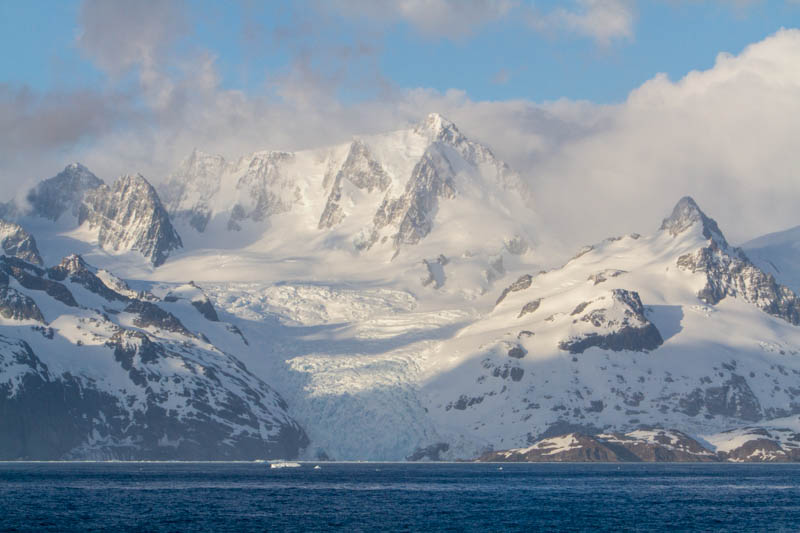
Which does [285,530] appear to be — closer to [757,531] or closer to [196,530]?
[196,530]

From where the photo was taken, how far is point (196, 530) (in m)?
191

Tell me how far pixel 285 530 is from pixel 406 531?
18978mm

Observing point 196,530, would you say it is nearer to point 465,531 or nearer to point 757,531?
point 465,531

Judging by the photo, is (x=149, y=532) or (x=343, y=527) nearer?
(x=149, y=532)

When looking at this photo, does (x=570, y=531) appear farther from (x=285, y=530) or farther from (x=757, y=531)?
(x=285, y=530)

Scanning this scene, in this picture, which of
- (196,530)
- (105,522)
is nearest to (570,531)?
(196,530)

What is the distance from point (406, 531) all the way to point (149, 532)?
3970 cm

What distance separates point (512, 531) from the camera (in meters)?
198

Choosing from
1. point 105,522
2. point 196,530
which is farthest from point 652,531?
point 105,522

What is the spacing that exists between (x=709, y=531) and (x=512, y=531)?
1241 inches

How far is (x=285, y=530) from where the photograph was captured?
19350 cm

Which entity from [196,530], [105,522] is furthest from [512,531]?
[105,522]

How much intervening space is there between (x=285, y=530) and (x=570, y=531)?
150 feet

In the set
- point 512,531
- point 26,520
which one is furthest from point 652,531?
point 26,520
